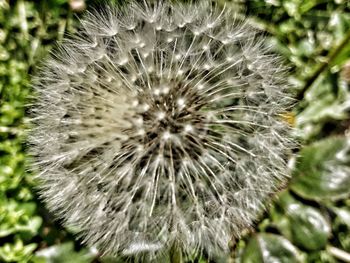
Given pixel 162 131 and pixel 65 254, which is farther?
pixel 65 254

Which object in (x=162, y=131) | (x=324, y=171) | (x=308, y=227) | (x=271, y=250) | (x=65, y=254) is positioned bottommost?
(x=65, y=254)

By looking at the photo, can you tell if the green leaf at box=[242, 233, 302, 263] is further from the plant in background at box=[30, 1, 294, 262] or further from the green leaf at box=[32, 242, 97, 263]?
the green leaf at box=[32, 242, 97, 263]

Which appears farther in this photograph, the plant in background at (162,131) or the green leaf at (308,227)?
the green leaf at (308,227)

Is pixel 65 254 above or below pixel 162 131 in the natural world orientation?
below

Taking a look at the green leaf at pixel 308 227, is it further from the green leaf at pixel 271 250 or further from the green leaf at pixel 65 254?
the green leaf at pixel 65 254

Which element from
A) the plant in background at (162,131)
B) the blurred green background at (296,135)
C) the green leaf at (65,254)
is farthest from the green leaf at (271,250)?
the green leaf at (65,254)

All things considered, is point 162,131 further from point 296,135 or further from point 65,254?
point 65,254

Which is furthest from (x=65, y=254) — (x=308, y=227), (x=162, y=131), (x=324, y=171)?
(x=324, y=171)

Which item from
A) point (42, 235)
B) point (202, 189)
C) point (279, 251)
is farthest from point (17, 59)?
point (279, 251)
